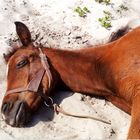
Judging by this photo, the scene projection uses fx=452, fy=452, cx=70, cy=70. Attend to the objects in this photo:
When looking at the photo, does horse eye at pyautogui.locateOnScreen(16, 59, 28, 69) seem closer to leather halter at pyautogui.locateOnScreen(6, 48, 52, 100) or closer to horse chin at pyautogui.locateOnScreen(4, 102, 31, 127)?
leather halter at pyautogui.locateOnScreen(6, 48, 52, 100)

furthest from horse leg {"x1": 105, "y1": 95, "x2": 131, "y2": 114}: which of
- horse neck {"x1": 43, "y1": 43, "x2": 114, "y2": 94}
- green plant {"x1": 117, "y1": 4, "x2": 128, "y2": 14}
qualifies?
green plant {"x1": 117, "y1": 4, "x2": 128, "y2": 14}

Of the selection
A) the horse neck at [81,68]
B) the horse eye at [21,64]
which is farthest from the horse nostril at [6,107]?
the horse neck at [81,68]

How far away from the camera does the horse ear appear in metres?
5.63

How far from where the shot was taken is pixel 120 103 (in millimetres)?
5523

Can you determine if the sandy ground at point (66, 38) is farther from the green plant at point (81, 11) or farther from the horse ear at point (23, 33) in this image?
the horse ear at point (23, 33)

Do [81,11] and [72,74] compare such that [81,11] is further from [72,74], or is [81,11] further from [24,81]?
[24,81]

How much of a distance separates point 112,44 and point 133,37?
30cm

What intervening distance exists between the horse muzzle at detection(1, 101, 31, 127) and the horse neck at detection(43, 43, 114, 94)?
0.71 m

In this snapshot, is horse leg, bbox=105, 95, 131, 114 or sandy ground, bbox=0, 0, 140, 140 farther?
horse leg, bbox=105, 95, 131, 114

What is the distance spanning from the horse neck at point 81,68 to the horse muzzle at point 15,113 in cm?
71

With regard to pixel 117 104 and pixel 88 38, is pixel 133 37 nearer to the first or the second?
pixel 117 104

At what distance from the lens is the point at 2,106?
5301 millimetres

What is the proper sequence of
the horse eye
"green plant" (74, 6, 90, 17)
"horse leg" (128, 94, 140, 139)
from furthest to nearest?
"green plant" (74, 6, 90, 17) < the horse eye < "horse leg" (128, 94, 140, 139)

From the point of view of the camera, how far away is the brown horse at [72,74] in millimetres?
5246
